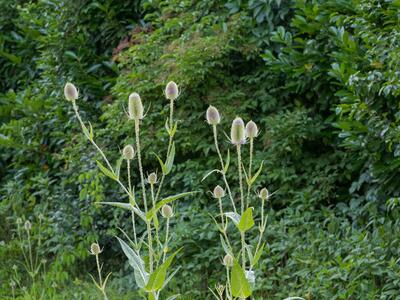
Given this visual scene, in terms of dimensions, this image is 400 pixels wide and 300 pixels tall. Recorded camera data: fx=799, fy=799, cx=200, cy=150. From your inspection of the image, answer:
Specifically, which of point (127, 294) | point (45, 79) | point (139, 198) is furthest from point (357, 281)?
point (45, 79)

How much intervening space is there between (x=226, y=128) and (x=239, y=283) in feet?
11.5

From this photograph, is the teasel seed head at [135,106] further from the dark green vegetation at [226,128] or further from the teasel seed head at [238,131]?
the dark green vegetation at [226,128]

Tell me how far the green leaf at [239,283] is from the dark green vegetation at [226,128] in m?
2.11

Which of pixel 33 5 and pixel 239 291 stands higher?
pixel 239 291

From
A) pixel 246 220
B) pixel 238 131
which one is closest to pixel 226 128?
pixel 238 131

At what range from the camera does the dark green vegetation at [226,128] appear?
15.6ft

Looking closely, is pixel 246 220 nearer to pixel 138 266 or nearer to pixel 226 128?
pixel 138 266

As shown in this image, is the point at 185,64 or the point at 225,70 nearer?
the point at 185,64

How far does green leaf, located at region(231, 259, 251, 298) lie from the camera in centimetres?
221

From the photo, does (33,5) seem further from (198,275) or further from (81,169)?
(198,275)

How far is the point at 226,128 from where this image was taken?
224 inches

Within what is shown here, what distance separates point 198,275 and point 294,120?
1250 mm

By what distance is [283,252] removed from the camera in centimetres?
493

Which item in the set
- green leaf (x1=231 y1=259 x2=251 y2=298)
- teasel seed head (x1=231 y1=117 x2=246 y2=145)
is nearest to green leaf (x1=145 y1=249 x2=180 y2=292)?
green leaf (x1=231 y1=259 x2=251 y2=298)
